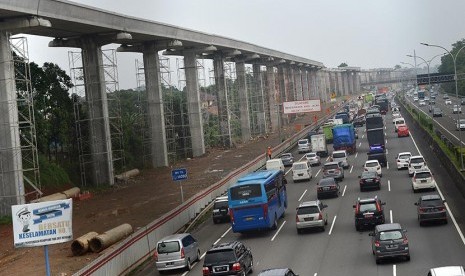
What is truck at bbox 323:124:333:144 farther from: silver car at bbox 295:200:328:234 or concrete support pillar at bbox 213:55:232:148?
silver car at bbox 295:200:328:234

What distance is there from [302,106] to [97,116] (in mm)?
44999

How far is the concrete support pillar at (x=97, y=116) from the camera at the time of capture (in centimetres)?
6241

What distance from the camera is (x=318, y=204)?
3544 cm

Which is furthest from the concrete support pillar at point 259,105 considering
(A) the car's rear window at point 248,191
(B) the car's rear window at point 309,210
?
(A) the car's rear window at point 248,191

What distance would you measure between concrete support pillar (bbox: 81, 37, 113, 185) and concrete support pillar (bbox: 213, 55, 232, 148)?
1383 inches

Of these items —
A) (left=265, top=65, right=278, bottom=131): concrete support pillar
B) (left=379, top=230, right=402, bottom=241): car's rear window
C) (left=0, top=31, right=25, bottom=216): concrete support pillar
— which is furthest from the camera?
(left=265, top=65, right=278, bottom=131): concrete support pillar

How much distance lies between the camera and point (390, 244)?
26672 millimetres

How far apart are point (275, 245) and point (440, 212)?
8.12 m

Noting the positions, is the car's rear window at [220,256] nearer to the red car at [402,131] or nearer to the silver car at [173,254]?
the silver car at [173,254]

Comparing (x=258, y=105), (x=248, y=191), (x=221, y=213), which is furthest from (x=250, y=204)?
(x=258, y=105)

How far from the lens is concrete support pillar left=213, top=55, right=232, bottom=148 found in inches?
3831

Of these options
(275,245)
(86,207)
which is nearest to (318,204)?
(275,245)

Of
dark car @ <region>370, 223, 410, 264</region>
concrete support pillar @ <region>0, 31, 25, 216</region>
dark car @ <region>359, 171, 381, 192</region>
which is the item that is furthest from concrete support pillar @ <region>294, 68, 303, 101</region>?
dark car @ <region>370, 223, 410, 264</region>

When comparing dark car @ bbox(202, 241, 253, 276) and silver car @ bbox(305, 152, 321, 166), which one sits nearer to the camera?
dark car @ bbox(202, 241, 253, 276)
